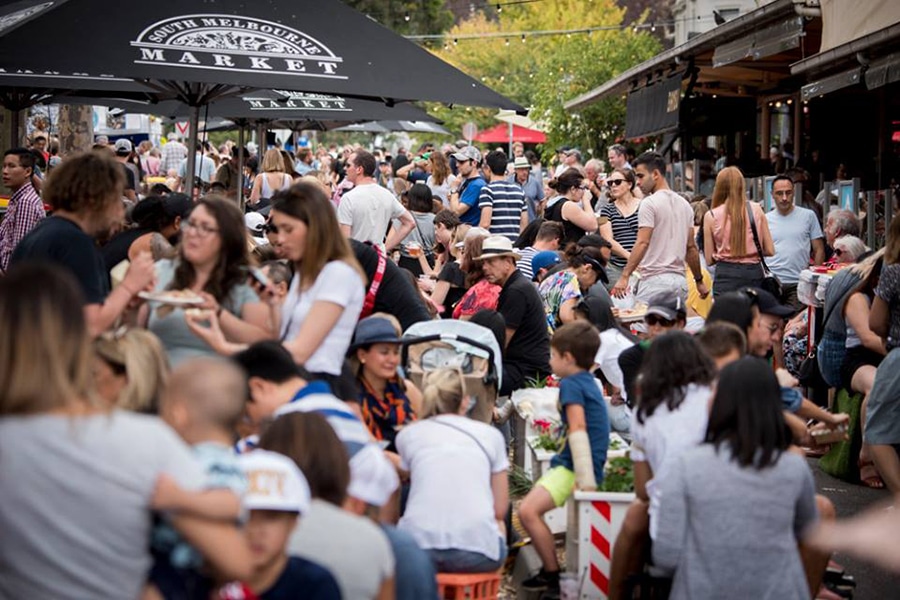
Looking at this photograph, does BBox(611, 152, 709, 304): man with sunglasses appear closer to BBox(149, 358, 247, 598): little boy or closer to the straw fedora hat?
the straw fedora hat

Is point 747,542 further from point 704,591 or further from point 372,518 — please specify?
point 372,518

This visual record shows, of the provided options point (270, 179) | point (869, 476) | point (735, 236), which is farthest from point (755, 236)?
point (270, 179)

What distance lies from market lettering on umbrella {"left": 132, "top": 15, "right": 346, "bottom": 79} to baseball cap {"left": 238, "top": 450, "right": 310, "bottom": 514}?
182 inches

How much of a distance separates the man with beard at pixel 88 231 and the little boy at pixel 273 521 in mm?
1726

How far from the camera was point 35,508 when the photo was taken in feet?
11.4

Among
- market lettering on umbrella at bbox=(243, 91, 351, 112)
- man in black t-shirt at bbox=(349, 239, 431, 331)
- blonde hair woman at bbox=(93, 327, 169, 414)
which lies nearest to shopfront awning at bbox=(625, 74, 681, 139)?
market lettering on umbrella at bbox=(243, 91, 351, 112)

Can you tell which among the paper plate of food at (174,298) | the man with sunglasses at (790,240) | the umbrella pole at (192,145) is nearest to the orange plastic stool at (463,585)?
the paper plate of food at (174,298)

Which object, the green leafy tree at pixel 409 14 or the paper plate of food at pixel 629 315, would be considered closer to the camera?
the paper plate of food at pixel 629 315

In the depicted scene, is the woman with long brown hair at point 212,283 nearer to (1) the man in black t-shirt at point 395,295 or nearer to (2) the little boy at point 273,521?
(2) the little boy at point 273,521

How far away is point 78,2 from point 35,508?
539cm

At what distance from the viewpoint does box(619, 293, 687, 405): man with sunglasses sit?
7773mm

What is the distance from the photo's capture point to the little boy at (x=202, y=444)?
362 centimetres

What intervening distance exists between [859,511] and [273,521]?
5.90 metres

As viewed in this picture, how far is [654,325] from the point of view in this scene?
7.96m
